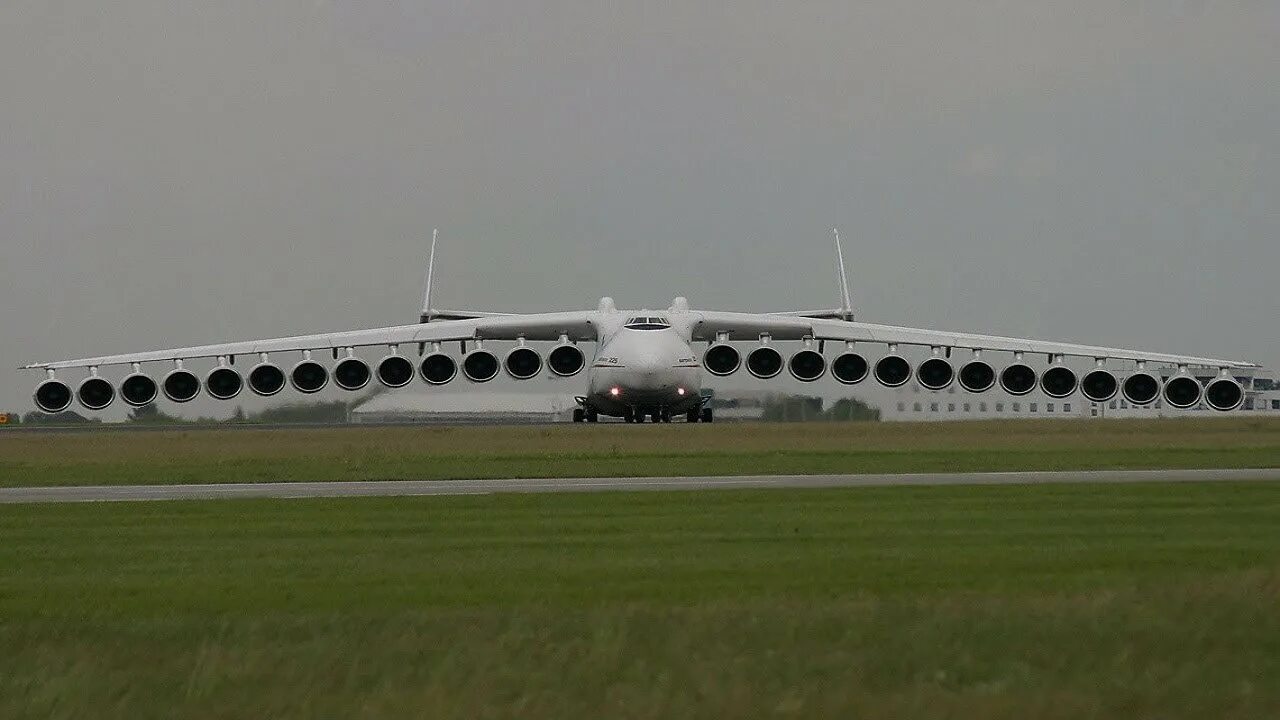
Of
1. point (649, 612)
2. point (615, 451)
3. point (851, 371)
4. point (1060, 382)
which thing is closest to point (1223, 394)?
point (1060, 382)

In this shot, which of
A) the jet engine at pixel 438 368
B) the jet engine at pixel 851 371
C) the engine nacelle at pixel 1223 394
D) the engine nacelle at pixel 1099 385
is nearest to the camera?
the engine nacelle at pixel 1223 394

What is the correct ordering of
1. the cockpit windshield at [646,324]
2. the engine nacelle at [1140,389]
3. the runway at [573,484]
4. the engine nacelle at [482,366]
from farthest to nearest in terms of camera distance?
the engine nacelle at [482,366] < the engine nacelle at [1140,389] < the cockpit windshield at [646,324] < the runway at [573,484]

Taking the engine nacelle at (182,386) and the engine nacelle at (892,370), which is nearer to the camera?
the engine nacelle at (182,386)

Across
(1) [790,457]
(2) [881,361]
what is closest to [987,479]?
(1) [790,457]

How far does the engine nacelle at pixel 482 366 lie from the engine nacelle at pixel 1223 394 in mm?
15962

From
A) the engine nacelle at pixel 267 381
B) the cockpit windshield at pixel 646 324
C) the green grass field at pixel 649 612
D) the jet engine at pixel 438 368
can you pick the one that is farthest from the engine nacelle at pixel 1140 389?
the green grass field at pixel 649 612

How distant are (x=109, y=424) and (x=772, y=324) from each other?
69.3 ft

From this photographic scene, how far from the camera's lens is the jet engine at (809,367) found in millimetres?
41875

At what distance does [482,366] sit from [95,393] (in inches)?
342

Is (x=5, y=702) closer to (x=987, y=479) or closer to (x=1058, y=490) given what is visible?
(x=1058, y=490)

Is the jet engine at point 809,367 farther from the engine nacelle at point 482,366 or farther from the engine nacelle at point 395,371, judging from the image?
the engine nacelle at point 395,371

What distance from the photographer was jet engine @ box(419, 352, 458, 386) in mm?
41438

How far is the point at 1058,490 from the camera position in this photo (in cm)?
2020

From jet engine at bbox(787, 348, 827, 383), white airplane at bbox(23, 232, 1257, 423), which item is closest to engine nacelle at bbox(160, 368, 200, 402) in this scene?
white airplane at bbox(23, 232, 1257, 423)
